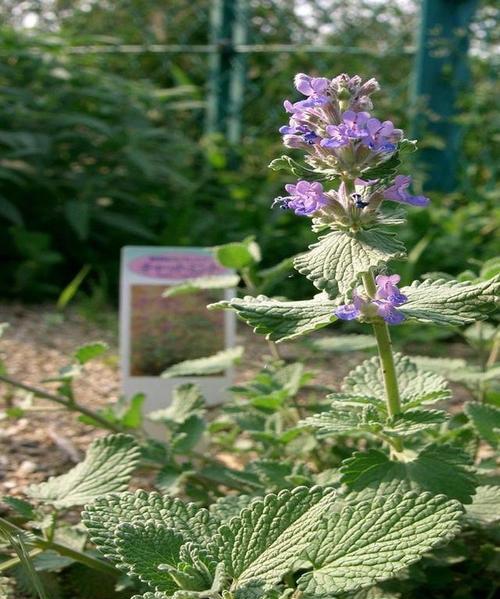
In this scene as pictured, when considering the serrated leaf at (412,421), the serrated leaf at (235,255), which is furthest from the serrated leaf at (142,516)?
the serrated leaf at (235,255)

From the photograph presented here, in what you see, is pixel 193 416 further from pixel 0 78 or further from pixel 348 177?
pixel 0 78

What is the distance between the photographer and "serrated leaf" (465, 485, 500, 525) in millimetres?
1241

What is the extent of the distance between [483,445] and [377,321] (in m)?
1.02

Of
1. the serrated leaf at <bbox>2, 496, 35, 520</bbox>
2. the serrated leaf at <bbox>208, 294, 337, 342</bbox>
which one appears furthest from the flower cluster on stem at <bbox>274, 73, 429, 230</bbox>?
the serrated leaf at <bbox>2, 496, 35, 520</bbox>

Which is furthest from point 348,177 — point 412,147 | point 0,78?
point 0,78

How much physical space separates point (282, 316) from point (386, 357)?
0.50 feet

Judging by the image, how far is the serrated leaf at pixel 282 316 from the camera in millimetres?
1084

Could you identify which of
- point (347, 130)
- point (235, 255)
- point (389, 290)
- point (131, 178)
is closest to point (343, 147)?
point (347, 130)

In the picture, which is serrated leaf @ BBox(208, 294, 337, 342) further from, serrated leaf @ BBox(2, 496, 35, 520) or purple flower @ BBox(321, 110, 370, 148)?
serrated leaf @ BBox(2, 496, 35, 520)

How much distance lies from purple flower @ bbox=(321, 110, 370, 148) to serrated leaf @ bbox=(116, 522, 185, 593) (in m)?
0.45

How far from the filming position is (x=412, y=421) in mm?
1149

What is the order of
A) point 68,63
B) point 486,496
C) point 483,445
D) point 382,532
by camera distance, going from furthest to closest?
point 68,63, point 483,445, point 486,496, point 382,532

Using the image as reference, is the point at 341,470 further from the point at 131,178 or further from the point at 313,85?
the point at 131,178

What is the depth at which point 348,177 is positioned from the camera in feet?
3.54
